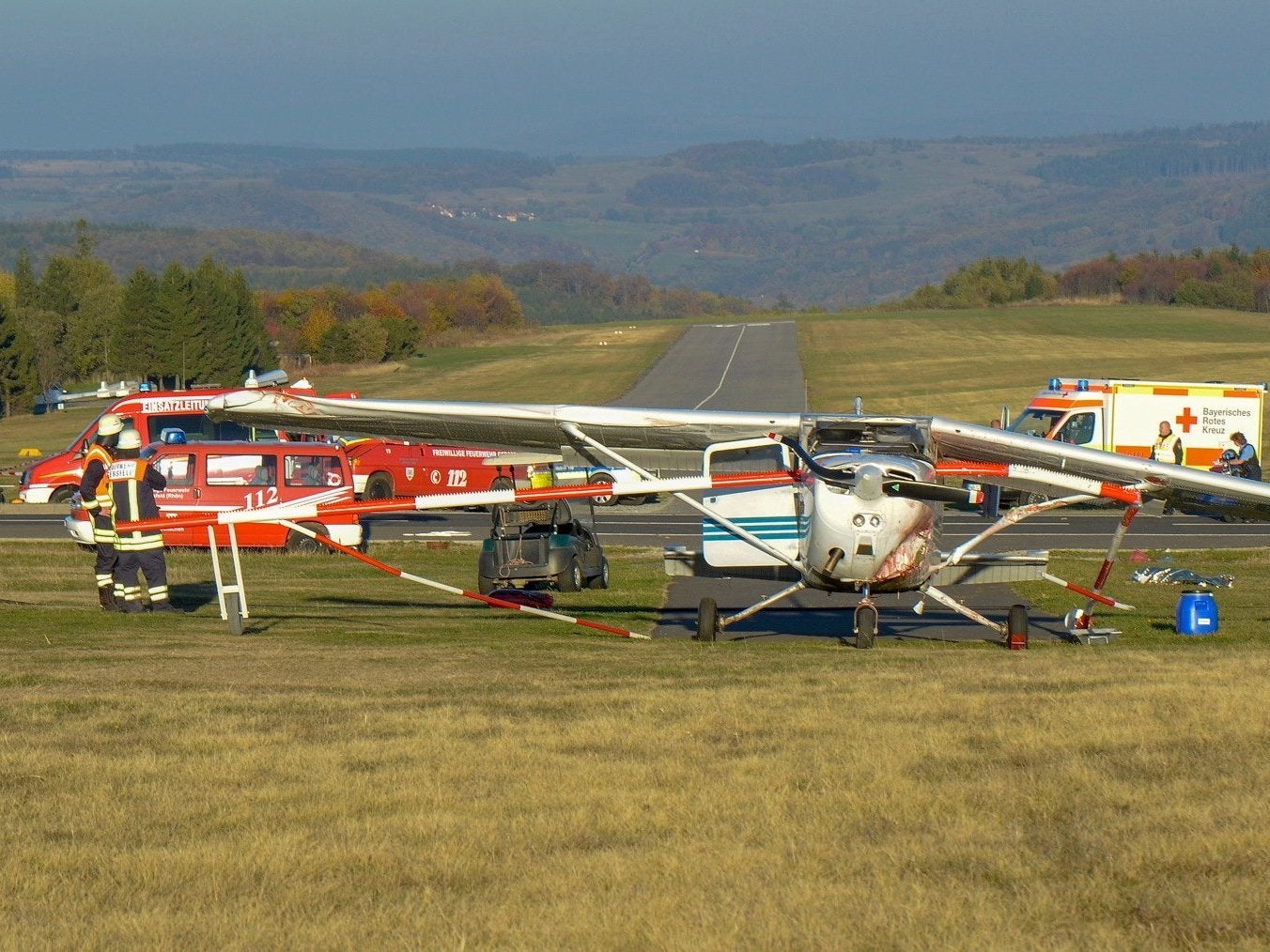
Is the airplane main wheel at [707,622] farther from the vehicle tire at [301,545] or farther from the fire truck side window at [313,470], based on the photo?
the fire truck side window at [313,470]

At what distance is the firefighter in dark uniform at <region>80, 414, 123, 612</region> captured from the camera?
16234mm

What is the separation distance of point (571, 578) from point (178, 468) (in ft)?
30.3

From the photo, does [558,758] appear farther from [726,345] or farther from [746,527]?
[726,345]

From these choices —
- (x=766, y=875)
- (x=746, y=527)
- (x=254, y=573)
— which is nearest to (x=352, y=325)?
(x=254, y=573)

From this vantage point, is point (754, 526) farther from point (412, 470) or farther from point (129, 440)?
point (412, 470)

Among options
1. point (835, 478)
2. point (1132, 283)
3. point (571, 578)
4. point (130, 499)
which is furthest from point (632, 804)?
point (1132, 283)

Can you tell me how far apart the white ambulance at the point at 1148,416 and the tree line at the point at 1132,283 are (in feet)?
345

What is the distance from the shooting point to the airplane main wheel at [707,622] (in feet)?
49.2

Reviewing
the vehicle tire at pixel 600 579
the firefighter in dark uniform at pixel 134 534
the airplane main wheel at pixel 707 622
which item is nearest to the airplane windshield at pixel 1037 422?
the vehicle tire at pixel 600 579

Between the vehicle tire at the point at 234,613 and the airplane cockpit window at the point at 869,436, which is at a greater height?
the airplane cockpit window at the point at 869,436

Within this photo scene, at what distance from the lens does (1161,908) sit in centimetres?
563

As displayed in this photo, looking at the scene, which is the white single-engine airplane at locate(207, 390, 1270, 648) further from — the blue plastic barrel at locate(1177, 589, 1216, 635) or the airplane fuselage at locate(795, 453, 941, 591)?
the blue plastic barrel at locate(1177, 589, 1216, 635)

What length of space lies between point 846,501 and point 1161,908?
25.5 feet

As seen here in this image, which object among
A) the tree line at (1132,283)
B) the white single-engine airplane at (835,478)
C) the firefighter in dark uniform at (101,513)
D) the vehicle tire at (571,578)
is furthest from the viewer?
the tree line at (1132,283)
